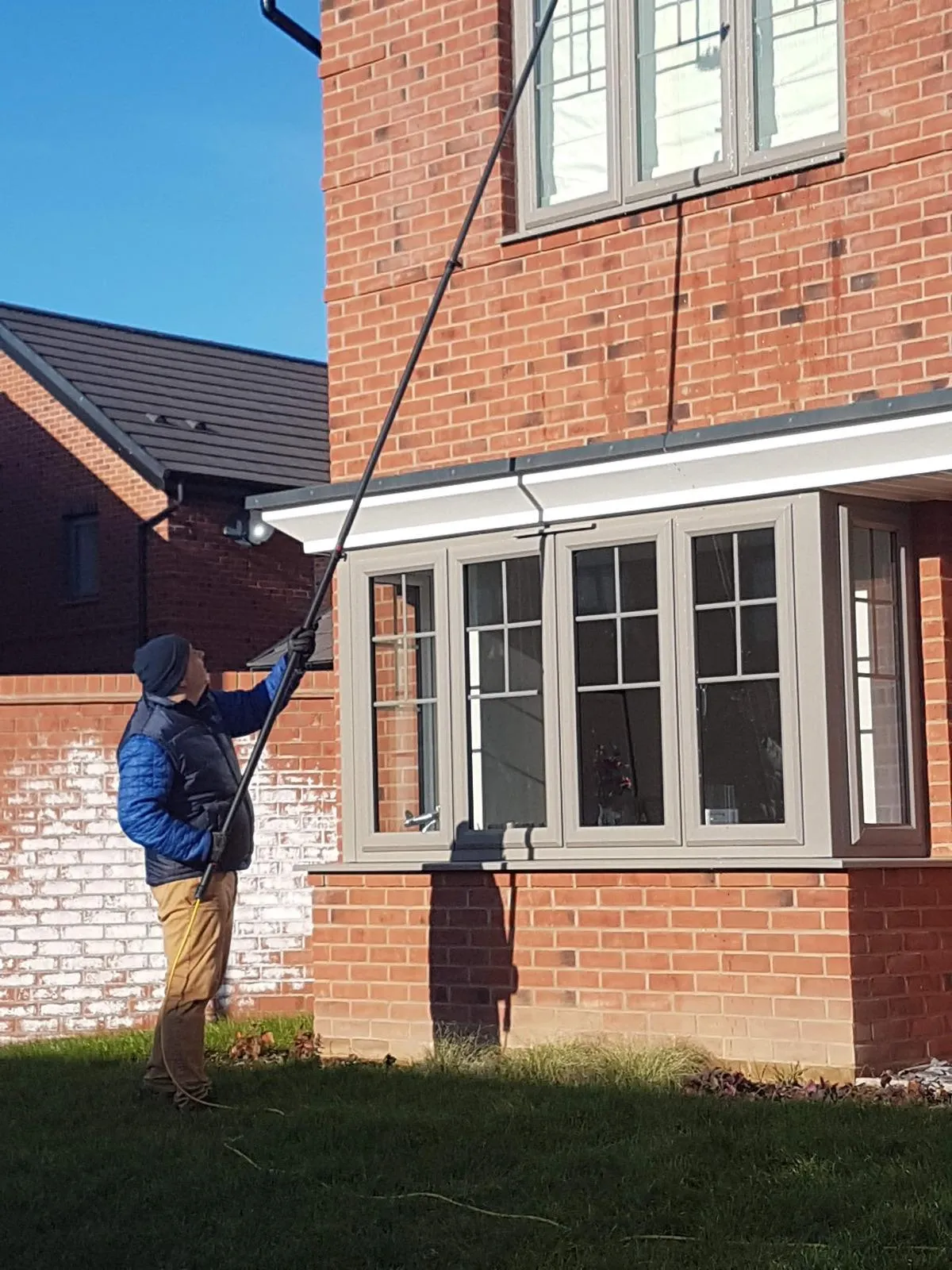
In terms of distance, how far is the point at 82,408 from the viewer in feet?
85.7

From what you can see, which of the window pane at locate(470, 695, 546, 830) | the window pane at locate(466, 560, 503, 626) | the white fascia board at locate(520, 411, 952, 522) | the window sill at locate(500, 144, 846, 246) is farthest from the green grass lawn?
the window sill at locate(500, 144, 846, 246)

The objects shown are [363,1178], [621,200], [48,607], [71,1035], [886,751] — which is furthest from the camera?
[48,607]

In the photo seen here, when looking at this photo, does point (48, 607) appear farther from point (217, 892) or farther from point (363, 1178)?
point (363, 1178)

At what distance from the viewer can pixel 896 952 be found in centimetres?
880

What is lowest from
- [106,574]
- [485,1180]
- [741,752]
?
[485,1180]

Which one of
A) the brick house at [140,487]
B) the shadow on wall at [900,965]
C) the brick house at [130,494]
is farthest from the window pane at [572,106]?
the brick house at [130,494]

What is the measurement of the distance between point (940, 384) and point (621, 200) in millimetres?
1943

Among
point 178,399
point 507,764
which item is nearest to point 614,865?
point 507,764

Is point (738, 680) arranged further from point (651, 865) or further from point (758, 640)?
point (651, 865)

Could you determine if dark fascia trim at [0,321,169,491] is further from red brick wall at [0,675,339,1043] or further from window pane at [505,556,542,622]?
window pane at [505,556,542,622]

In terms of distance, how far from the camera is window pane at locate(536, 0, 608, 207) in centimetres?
998

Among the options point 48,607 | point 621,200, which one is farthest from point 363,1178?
point 48,607

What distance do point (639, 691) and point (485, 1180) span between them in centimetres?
312

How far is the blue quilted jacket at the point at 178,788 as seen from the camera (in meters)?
8.66
